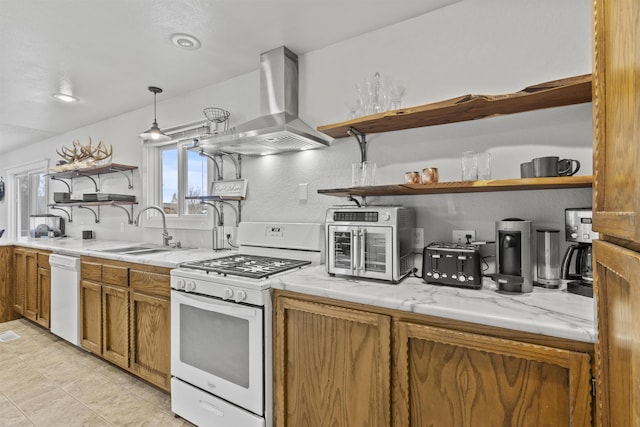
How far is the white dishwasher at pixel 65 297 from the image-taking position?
8.70 feet

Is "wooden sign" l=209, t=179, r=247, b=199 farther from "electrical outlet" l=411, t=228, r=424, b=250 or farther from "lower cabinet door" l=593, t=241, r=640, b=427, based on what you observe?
"lower cabinet door" l=593, t=241, r=640, b=427

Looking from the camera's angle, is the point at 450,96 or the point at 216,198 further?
the point at 216,198

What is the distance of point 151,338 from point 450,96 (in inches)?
94.5

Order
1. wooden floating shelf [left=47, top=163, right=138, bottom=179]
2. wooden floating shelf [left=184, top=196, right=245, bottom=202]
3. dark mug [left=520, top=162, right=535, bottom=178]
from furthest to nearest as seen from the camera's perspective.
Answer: wooden floating shelf [left=47, top=163, right=138, bottom=179] → wooden floating shelf [left=184, top=196, right=245, bottom=202] → dark mug [left=520, top=162, right=535, bottom=178]

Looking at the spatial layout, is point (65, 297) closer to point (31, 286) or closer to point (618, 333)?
point (31, 286)

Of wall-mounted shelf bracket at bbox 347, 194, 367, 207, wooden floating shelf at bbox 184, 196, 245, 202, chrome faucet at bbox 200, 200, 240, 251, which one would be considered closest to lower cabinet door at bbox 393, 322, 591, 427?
wall-mounted shelf bracket at bbox 347, 194, 367, 207

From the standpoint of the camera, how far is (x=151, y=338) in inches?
82.5

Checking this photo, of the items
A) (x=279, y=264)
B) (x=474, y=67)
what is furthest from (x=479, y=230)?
(x=279, y=264)

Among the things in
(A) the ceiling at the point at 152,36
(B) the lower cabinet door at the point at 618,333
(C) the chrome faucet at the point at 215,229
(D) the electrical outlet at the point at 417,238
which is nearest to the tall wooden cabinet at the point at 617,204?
(B) the lower cabinet door at the point at 618,333

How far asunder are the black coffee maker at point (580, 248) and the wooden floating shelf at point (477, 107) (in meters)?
0.49

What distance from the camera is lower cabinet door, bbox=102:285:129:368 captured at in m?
2.26

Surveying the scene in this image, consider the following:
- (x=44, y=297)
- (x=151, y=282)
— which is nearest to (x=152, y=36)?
(x=151, y=282)

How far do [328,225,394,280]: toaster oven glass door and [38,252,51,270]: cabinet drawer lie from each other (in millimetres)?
2960

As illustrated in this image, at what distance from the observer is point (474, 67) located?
1694mm
